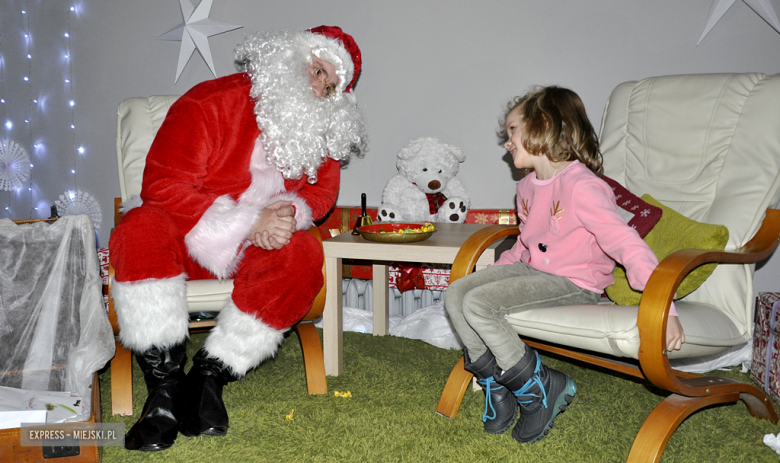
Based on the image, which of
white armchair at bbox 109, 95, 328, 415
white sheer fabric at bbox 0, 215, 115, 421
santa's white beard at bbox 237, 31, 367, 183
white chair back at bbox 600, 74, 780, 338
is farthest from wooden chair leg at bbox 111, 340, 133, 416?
white chair back at bbox 600, 74, 780, 338

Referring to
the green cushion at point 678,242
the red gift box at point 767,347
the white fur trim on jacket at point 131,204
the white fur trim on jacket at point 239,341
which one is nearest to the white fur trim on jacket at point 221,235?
the white fur trim on jacket at point 239,341

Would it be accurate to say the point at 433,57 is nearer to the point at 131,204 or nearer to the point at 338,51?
the point at 338,51

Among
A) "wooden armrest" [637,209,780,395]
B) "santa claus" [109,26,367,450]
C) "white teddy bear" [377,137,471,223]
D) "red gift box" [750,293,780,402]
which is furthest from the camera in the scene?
"white teddy bear" [377,137,471,223]

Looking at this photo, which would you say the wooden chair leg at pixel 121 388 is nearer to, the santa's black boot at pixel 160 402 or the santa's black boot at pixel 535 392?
the santa's black boot at pixel 160 402

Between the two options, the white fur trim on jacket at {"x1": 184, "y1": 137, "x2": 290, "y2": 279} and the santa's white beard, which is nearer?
the white fur trim on jacket at {"x1": 184, "y1": 137, "x2": 290, "y2": 279}

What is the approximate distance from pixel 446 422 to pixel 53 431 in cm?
95

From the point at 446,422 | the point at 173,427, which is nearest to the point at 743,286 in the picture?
the point at 446,422

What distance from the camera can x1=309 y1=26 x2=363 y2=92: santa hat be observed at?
6.10ft

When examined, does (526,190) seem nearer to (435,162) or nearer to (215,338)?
(435,162)

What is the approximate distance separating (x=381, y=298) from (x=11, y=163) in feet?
7.59

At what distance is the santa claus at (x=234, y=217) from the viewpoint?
1432 millimetres

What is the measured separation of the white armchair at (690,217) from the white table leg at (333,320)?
44 cm

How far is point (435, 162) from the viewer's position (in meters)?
2.33

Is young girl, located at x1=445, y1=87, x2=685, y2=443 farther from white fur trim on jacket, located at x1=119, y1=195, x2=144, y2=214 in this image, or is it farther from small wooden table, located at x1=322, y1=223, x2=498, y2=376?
white fur trim on jacket, located at x1=119, y1=195, x2=144, y2=214
